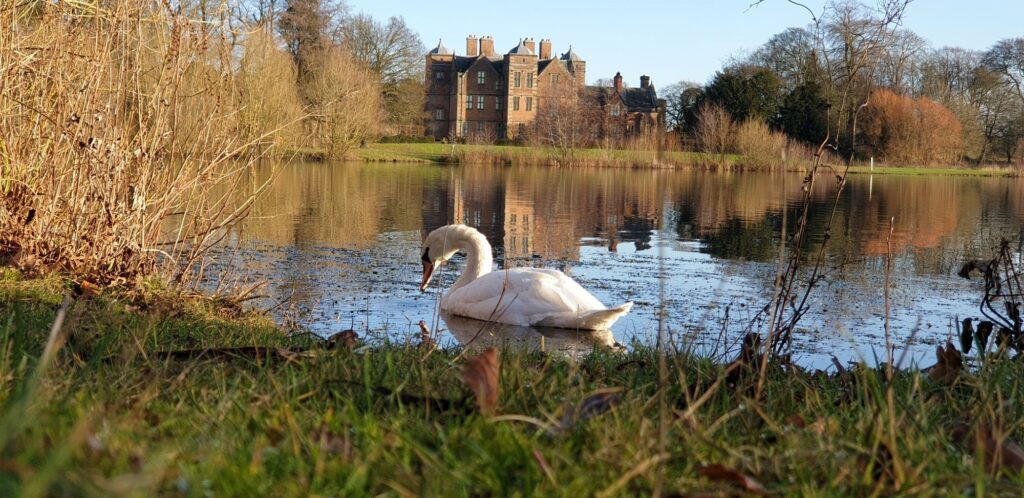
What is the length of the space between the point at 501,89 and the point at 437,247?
7760 centimetres

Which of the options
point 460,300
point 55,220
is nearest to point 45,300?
point 55,220

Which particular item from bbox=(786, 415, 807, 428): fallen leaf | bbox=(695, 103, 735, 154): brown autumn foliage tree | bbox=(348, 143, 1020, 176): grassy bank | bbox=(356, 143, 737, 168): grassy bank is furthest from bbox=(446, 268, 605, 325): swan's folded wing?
bbox=(356, 143, 737, 168): grassy bank

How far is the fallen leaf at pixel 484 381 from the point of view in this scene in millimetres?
2260

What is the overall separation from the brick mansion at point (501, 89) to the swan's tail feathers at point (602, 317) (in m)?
73.3

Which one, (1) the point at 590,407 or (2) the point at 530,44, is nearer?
(1) the point at 590,407

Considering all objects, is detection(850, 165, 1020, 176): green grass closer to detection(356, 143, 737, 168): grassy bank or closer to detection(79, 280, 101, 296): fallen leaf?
detection(356, 143, 737, 168): grassy bank

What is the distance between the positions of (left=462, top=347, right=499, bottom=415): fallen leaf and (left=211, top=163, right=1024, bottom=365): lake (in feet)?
2.19

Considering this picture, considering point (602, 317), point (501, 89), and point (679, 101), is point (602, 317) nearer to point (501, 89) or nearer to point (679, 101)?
point (679, 101)

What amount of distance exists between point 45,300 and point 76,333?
197 cm

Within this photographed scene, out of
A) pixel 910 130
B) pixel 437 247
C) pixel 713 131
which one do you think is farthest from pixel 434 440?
pixel 910 130

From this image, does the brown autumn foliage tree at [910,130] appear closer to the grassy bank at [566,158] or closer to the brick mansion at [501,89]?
the grassy bank at [566,158]

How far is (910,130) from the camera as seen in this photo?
59.6 m

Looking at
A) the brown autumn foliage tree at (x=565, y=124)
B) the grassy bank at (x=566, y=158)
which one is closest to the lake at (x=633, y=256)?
the grassy bank at (x=566, y=158)

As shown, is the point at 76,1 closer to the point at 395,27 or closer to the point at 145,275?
the point at 145,275
